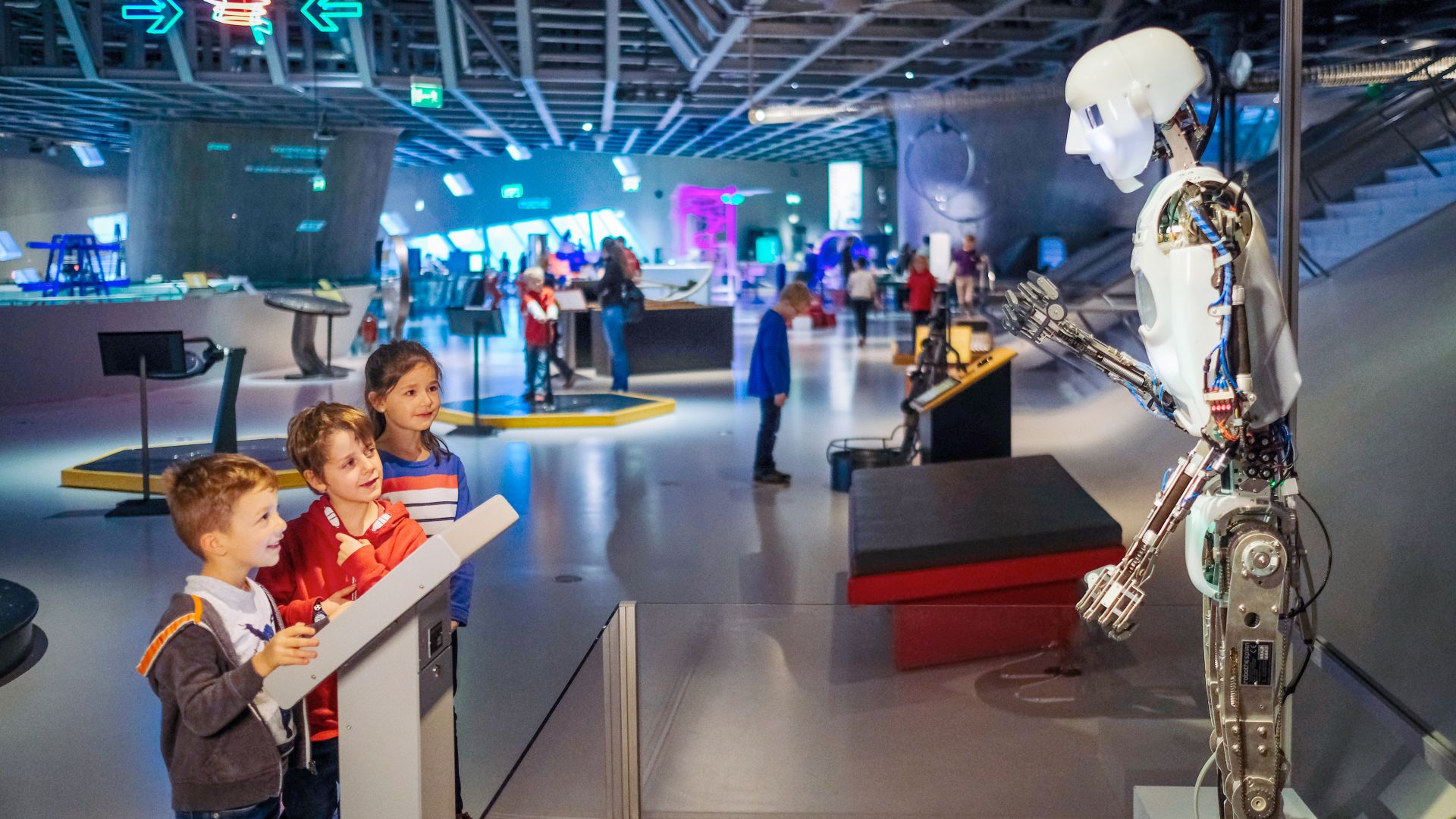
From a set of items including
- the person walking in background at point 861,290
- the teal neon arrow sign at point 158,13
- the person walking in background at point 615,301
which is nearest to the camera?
the teal neon arrow sign at point 158,13

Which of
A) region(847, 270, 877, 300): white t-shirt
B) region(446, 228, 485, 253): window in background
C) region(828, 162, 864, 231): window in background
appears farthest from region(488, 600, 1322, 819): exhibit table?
region(828, 162, 864, 231): window in background

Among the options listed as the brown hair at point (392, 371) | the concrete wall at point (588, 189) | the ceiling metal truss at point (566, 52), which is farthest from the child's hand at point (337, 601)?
the concrete wall at point (588, 189)

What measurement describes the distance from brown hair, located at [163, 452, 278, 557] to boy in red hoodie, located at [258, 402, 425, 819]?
0.31 m

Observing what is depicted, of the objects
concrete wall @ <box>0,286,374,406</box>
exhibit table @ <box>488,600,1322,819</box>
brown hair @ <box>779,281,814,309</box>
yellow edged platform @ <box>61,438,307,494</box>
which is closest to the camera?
exhibit table @ <box>488,600,1322,819</box>

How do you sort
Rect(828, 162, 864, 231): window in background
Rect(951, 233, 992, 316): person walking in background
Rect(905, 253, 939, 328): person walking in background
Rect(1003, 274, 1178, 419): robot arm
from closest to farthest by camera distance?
Rect(1003, 274, 1178, 419): robot arm
Rect(905, 253, 939, 328): person walking in background
Rect(951, 233, 992, 316): person walking in background
Rect(828, 162, 864, 231): window in background

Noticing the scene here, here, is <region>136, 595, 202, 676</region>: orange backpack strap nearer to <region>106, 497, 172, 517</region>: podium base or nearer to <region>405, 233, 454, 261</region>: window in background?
<region>106, 497, 172, 517</region>: podium base

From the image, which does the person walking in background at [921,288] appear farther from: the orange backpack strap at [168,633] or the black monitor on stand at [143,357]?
the orange backpack strap at [168,633]

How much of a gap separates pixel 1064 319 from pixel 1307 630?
96 centimetres

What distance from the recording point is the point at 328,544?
251 cm

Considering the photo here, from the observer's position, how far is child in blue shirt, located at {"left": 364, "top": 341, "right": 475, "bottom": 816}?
2928 millimetres

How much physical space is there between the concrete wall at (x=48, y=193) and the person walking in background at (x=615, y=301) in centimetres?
487

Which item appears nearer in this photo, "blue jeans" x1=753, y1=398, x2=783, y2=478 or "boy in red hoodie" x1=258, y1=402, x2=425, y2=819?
"boy in red hoodie" x1=258, y1=402, x2=425, y2=819

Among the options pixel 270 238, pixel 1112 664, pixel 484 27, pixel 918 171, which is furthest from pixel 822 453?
pixel 918 171

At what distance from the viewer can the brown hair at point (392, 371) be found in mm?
2936
